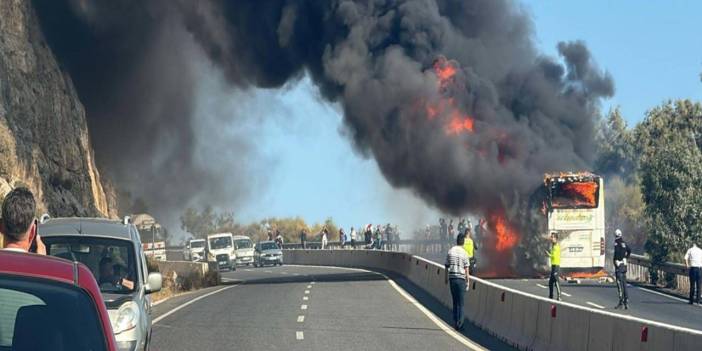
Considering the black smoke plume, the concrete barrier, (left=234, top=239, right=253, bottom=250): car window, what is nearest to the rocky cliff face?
the black smoke plume

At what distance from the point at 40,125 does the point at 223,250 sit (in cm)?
1996

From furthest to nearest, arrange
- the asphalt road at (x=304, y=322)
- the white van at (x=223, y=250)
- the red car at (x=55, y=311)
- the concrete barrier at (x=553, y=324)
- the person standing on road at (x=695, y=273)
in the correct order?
the white van at (x=223, y=250) → the person standing on road at (x=695, y=273) → the asphalt road at (x=304, y=322) → the concrete barrier at (x=553, y=324) → the red car at (x=55, y=311)

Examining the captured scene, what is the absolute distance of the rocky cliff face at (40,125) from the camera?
38.6 m

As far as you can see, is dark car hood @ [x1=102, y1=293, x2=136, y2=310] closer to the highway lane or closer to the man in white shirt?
the man in white shirt

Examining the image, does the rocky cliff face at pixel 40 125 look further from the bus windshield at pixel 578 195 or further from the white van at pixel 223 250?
the bus windshield at pixel 578 195

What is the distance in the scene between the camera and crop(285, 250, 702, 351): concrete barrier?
37.9 feet

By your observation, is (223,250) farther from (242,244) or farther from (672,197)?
(672,197)

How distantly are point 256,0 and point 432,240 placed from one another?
3191 centimetres

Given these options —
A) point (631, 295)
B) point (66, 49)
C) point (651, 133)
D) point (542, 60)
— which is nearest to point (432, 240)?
point (651, 133)

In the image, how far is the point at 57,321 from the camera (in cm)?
554

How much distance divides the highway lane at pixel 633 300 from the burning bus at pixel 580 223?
79cm

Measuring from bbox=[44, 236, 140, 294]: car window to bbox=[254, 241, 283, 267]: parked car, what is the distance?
52.5 metres

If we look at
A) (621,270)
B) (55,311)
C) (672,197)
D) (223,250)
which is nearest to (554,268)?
(621,270)

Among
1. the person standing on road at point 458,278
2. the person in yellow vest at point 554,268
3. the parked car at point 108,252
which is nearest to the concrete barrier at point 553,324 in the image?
the person standing on road at point 458,278
